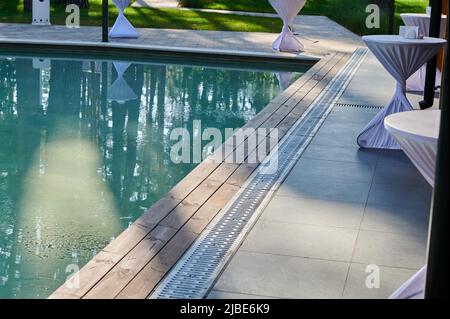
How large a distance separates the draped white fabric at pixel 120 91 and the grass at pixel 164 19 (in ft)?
14.4

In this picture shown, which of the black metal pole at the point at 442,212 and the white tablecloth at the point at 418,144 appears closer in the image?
the black metal pole at the point at 442,212

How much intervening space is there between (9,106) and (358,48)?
615 cm

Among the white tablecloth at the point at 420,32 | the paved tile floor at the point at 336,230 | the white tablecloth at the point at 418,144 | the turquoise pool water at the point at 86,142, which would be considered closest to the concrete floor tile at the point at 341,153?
the paved tile floor at the point at 336,230

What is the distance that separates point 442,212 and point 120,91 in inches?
318

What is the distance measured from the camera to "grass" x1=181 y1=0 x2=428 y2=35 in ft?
56.4

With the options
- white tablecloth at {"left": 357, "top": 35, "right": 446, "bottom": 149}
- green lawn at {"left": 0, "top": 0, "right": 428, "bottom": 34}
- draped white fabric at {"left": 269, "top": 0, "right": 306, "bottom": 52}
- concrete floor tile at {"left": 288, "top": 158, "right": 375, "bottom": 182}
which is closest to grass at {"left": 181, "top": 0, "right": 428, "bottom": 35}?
green lawn at {"left": 0, "top": 0, "right": 428, "bottom": 34}

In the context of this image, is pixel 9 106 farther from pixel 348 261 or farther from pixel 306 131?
pixel 348 261

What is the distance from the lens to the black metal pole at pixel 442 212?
2.56 metres

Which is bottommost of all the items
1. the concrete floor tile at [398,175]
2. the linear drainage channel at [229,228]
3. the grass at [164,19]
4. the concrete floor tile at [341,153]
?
the linear drainage channel at [229,228]

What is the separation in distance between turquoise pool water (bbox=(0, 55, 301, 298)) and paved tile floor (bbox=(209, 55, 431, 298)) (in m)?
1.08

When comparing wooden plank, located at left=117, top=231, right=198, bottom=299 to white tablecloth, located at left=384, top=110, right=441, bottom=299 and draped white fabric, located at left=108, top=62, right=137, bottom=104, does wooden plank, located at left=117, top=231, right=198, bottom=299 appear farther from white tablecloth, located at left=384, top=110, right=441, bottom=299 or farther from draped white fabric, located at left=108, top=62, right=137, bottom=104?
draped white fabric, located at left=108, top=62, right=137, bottom=104

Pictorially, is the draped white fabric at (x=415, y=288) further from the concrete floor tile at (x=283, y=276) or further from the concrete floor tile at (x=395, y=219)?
the concrete floor tile at (x=395, y=219)
